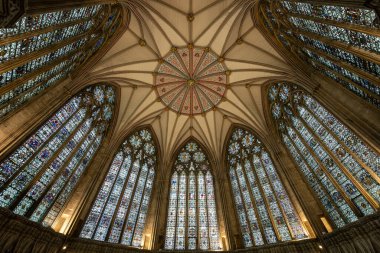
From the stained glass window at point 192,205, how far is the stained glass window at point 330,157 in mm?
6207

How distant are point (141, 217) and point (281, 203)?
8.41 meters

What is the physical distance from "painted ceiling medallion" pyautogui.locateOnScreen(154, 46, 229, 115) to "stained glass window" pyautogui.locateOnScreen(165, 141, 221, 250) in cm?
347

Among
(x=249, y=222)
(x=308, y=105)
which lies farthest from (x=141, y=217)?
(x=308, y=105)

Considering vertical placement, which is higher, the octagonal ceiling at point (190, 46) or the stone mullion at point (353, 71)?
the octagonal ceiling at point (190, 46)

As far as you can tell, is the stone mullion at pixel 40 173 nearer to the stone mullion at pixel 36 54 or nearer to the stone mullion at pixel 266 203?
the stone mullion at pixel 36 54

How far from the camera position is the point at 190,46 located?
49.2 ft

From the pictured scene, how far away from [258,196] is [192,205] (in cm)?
436

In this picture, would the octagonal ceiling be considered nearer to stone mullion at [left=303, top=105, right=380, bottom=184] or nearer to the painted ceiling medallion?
the painted ceiling medallion

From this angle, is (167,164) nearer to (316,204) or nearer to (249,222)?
(249,222)

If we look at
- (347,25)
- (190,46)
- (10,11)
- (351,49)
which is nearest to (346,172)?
(351,49)

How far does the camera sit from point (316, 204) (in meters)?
12.0

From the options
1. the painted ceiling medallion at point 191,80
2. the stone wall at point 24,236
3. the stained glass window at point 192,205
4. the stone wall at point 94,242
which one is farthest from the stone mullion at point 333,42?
the stone wall at point 24,236

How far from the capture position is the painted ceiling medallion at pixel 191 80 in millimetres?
15722

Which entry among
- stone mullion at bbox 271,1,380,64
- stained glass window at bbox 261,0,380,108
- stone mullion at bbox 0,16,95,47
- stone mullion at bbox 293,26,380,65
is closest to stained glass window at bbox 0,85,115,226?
stone mullion at bbox 0,16,95,47
